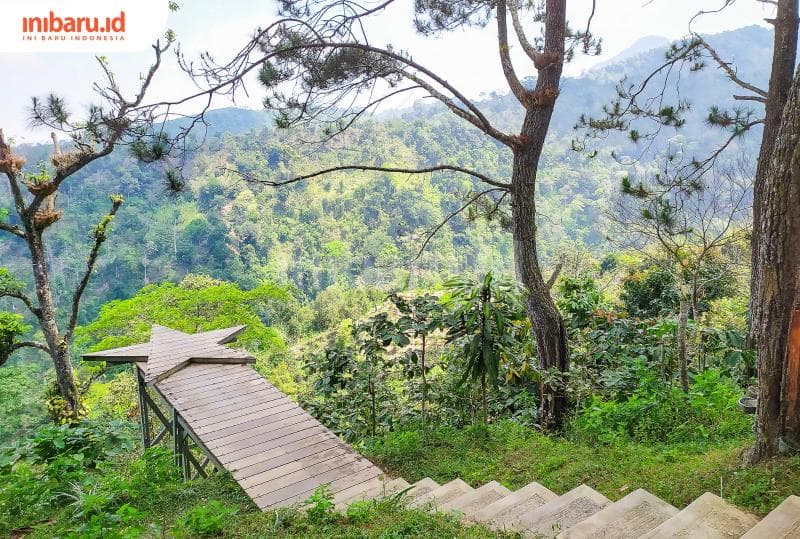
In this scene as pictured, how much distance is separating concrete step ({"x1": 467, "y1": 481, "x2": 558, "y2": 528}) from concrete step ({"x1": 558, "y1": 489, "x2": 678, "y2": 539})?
0.95 ft

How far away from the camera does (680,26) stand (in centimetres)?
494

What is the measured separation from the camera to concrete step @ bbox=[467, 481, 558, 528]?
2164 millimetres

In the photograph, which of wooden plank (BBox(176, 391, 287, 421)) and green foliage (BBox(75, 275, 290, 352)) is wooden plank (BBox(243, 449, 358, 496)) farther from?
green foliage (BBox(75, 275, 290, 352))

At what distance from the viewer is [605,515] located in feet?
6.60

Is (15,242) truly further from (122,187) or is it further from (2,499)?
(2,499)

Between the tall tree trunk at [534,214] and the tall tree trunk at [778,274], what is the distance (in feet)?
6.67

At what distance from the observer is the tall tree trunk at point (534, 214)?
14.0 ft

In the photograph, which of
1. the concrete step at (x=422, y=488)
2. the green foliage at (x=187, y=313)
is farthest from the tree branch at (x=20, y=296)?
the concrete step at (x=422, y=488)

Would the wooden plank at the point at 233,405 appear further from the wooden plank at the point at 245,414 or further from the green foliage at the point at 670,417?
the green foliage at the point at 670,417

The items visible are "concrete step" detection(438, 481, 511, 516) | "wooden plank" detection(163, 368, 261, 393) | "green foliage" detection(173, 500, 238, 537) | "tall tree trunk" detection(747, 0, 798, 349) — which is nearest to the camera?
"green foliage" detection(173, 500, 238, 537)

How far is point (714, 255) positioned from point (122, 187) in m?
32.5

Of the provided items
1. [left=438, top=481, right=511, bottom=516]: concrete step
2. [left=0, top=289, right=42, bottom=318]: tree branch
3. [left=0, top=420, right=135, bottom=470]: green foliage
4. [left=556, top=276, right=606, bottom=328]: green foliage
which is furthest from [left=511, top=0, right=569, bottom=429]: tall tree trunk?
[left=0, top=289, right=42, bottom=318]: tree branch

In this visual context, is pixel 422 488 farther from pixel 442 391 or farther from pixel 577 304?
pixel 577 304

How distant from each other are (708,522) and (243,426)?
303cm
